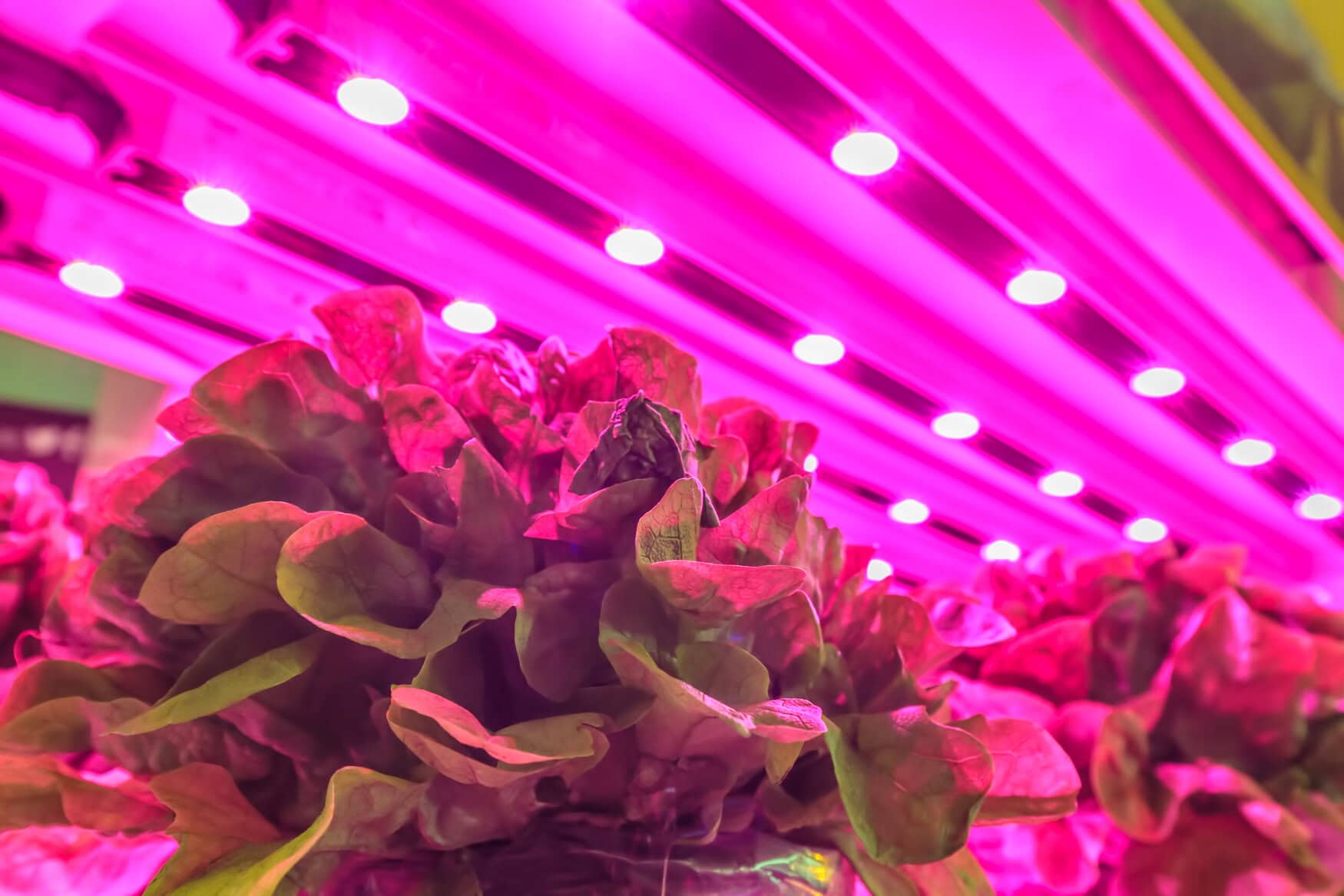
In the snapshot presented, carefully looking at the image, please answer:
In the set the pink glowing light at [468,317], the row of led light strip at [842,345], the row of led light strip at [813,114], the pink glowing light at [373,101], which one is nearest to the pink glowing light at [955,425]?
the row of led light strip at [842,345]

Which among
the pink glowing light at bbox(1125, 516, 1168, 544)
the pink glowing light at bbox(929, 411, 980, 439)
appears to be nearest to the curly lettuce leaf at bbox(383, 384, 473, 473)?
the pink glowing light at bbox(929, 411, 980, 439)

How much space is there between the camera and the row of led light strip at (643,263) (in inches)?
20.6

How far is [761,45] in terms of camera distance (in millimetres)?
513

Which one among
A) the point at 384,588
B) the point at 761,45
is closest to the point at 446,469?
the point at 384,588

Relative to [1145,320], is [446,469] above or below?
below

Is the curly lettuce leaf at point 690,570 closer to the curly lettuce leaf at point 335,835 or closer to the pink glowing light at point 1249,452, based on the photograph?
the curly lettuce leaf at point 335,835

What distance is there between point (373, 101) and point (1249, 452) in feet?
3.03

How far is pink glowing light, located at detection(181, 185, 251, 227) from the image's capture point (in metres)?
0.58

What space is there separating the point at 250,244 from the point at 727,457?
55 cm

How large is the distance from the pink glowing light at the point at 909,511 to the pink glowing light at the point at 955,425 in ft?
0.65

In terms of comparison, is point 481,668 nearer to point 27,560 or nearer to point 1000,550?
point 27,560

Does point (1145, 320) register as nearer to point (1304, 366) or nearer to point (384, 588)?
point (1304, 366)

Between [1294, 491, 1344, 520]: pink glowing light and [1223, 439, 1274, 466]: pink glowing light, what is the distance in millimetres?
179

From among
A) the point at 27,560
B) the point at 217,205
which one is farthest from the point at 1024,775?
the point at 217,205
